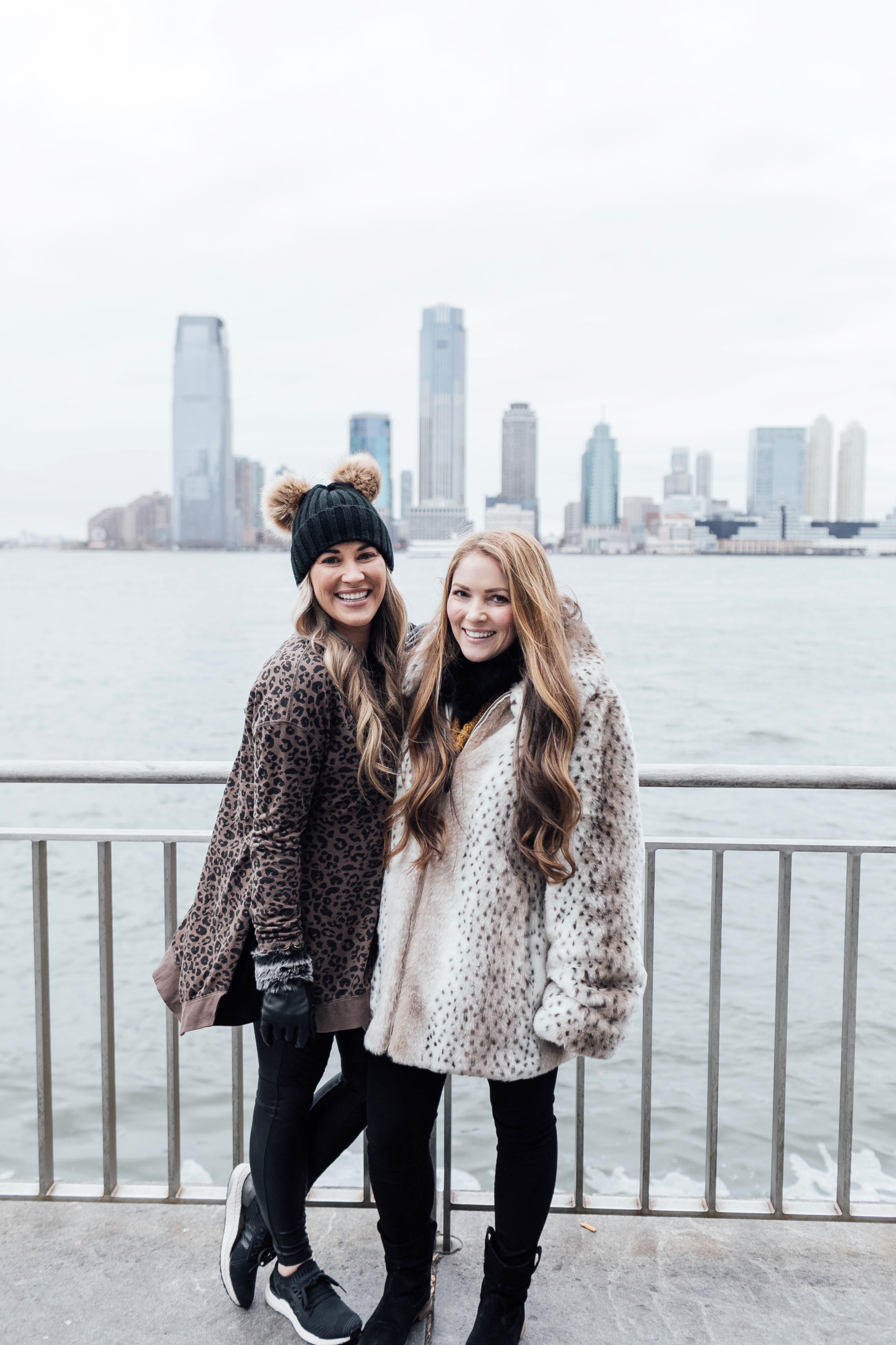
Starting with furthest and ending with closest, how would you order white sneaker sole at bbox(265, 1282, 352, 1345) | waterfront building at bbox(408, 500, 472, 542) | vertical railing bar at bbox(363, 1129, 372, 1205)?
waterfront building at bbox(408, 500, 472, 542), vertical railing bar at bbox(363, 1129, 372, 1205), white sneaker sole at bbox(265, 1282, 352, 1345)

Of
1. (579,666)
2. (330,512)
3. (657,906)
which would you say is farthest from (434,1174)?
(657,906)

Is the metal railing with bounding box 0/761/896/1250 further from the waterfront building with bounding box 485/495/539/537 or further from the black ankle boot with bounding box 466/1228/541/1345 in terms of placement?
the waterfront building with bounding box 485/495/539/537

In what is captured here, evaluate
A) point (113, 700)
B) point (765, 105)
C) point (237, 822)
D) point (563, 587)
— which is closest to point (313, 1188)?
point (237, 822)

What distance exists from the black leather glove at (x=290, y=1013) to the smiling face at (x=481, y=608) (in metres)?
0.70

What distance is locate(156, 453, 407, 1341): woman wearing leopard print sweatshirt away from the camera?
183 cm

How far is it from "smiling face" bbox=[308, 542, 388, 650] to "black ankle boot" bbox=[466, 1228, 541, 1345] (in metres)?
1.27

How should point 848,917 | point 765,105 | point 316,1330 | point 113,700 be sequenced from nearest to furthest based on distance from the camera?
1. point 316,1330
2. point 848,917
3. point 113,700
4. point 765,105

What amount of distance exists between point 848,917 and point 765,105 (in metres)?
63.1

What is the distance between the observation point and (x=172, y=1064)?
2395 mm

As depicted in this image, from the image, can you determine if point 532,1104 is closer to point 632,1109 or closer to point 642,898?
point 642,898

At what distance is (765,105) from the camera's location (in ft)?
178

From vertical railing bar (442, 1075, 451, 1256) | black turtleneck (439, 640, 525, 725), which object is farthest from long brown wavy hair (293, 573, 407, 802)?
vertical railing bar (442, 1075, 451, 1256)

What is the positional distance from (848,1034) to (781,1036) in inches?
6.0

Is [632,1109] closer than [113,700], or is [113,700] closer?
[632,1109]
